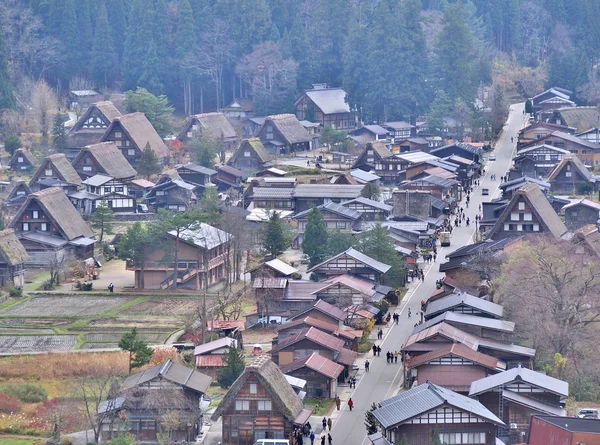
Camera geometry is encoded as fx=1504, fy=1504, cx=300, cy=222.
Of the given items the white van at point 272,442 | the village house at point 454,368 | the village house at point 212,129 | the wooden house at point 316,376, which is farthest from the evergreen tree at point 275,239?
the village house at point 212,129

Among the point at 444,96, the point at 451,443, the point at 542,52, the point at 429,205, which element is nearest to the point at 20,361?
the point at 451,443

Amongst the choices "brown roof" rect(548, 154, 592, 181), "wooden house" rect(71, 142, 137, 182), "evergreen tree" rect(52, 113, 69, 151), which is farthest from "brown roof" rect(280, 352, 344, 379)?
"evergreen tree" rect(52, 113, 69, 151)

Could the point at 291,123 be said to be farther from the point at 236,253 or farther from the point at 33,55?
the point at 236,253

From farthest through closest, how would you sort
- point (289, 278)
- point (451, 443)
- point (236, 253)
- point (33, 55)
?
point (33, 55), point (236, 253), point (289, 278), point (451, 443)

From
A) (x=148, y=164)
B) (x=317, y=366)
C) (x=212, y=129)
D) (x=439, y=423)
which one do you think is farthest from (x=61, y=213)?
(x=439, y=423)

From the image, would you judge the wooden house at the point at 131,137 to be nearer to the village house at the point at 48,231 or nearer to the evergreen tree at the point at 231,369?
the village house at the point at 48,231

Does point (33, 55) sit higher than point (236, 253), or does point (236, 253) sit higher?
point (33, 55)
